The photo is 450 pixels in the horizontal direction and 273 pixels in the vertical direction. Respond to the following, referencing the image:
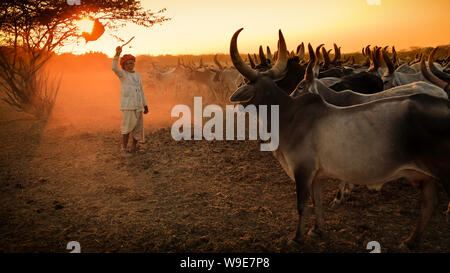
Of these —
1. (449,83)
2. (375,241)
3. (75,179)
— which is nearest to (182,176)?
(75,179)

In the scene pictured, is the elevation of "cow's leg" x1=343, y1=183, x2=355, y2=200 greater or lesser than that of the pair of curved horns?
lesser

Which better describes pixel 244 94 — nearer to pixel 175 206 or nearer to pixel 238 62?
pixel 238 62

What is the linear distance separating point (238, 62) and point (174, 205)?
2.42m

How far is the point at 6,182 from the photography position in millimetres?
5410

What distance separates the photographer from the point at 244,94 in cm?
365

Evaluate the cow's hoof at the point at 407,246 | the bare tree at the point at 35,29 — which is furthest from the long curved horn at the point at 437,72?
the bare tree at the point at 35,29

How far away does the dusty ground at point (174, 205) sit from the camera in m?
3.57

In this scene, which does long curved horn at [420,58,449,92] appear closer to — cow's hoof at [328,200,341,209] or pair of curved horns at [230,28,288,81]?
pair of curved horns at [230,28,288,81]

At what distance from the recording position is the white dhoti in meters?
7.02

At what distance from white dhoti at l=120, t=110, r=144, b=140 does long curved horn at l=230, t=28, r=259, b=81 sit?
4.20m

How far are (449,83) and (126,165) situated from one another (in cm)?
597

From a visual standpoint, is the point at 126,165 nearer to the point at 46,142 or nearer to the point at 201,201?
the point at 201,201

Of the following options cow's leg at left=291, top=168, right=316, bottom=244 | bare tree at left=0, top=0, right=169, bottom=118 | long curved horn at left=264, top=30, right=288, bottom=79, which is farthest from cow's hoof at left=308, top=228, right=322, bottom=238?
bare tree at left=0, top=0, right=169, bottom=118

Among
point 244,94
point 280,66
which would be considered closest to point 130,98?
point 244,94
